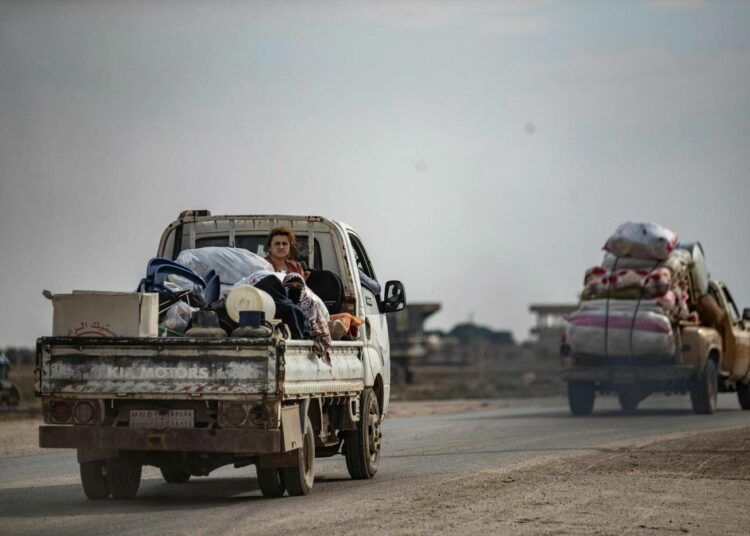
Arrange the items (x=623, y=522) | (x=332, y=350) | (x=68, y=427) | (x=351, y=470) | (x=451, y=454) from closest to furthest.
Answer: (x=623, y=522)
(x=68, y=427)
(x=332, y=350)
(x=351, y=470)
(x=451, y=454)

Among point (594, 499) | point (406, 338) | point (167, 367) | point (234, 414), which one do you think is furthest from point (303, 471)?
point (406, 338)

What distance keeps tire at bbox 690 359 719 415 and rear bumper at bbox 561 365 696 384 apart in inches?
19.7

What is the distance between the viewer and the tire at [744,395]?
2878cm

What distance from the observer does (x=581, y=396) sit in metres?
26.8

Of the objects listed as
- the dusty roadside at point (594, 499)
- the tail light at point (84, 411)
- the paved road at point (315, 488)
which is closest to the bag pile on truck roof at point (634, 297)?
the paved road at point (315, 488)

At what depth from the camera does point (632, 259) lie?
25.4m

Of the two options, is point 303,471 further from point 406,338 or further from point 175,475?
point 406,338

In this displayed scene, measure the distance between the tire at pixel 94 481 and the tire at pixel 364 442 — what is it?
96.7 inches

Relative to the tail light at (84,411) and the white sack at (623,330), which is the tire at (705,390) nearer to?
the white sack at (623,330)

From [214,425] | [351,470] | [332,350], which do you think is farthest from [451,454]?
[214,425]

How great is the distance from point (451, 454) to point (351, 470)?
3771 mm

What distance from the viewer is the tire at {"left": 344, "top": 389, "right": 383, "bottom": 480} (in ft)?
42.0

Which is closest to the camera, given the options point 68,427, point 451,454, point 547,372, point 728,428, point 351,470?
point 68,427

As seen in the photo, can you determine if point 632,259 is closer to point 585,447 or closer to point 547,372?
point 585,447
